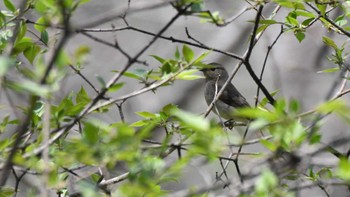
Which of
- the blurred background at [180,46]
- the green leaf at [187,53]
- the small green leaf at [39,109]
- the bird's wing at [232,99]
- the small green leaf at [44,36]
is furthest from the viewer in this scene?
the blurred background at [180,46]

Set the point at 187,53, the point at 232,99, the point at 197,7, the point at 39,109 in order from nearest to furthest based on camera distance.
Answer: the point at 197,7 < the point at 187,53 < the point at 39,109 < the point at 232,99

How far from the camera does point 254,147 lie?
8.41 meters

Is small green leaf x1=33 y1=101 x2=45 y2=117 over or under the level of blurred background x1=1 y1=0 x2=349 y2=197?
under

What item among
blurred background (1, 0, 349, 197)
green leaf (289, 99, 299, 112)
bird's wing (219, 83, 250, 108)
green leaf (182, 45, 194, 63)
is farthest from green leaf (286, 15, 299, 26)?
blurred background (1, 0, 349, 197)

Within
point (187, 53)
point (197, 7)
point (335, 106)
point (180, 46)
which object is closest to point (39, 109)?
point (187, 53)

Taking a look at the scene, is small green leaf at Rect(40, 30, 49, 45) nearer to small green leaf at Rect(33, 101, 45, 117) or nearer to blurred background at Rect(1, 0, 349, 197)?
small green leaf at Rect(33, 101, 45, 117)

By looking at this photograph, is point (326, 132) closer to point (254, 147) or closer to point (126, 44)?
point (254, 147)

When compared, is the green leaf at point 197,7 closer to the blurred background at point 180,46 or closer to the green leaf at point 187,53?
the green leaf at point 187,53

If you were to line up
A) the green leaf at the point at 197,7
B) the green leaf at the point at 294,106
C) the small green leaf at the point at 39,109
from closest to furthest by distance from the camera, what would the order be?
the green leaf at the point at 294,106, the green leaf at the point at 197,7, the small green leaf at the point at 39,109

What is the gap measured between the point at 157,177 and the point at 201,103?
849cm

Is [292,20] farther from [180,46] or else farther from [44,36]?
[180,46]

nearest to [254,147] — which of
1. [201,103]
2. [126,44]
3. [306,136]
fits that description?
[201,103]

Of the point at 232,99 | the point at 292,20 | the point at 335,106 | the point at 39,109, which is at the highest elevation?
the point at 232,99

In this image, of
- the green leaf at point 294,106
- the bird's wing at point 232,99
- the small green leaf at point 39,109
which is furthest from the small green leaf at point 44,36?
the bird's wing at point 232,99
